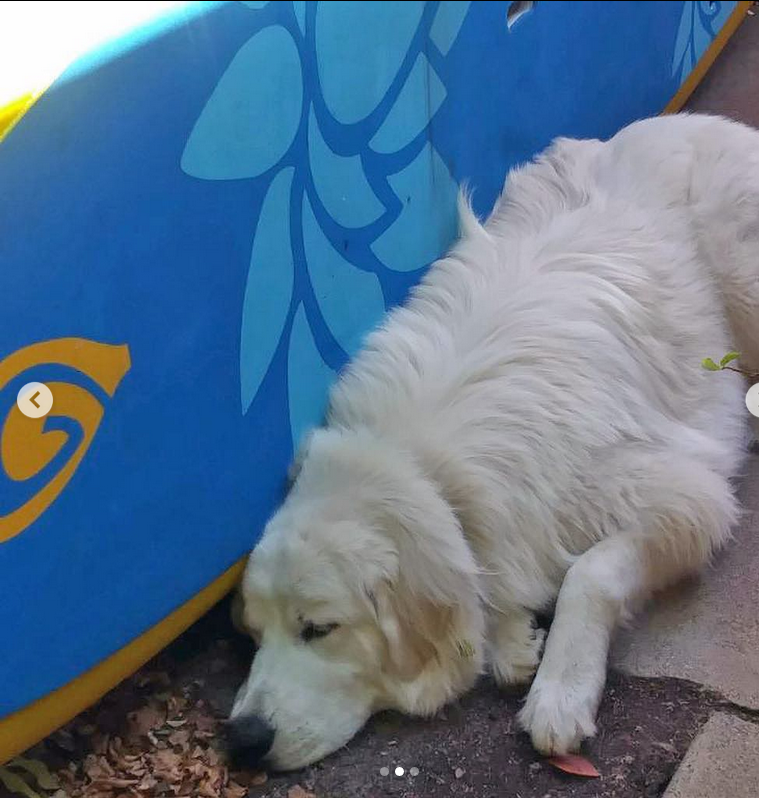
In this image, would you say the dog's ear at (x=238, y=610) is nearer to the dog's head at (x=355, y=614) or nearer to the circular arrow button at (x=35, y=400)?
the dog's head at (x=355, y=614)

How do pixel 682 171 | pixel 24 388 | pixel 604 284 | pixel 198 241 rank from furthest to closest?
pixel 682 171 < pixel 604 284 < pixel 198 241 < pixel 24 388

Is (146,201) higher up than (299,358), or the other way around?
(146,201)

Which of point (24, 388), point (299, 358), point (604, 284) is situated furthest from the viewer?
point (604, 284)

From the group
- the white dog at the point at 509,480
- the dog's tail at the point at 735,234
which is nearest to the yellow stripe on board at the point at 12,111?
the white dog at the point at 509,480

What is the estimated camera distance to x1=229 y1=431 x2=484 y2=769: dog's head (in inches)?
69.9

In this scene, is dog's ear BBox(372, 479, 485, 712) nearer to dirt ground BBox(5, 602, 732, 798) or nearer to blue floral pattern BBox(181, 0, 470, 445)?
dirt ground BBox(5, 602, 732, 798)

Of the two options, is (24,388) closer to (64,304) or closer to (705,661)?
(64,304)

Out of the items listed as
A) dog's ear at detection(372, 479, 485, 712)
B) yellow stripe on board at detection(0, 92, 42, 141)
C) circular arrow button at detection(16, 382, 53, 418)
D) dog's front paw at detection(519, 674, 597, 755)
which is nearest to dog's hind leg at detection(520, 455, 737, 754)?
dog's front paw at detection(519, 674, 597, 755)

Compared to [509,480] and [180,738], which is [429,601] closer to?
[509,480]

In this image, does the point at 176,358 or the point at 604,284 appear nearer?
the point at 176,358

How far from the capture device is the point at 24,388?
→ 150 centimetres

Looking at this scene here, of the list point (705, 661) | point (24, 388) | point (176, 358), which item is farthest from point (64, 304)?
point (705, 661)

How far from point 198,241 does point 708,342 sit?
123 centimetres

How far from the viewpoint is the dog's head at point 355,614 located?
1.78 metres
